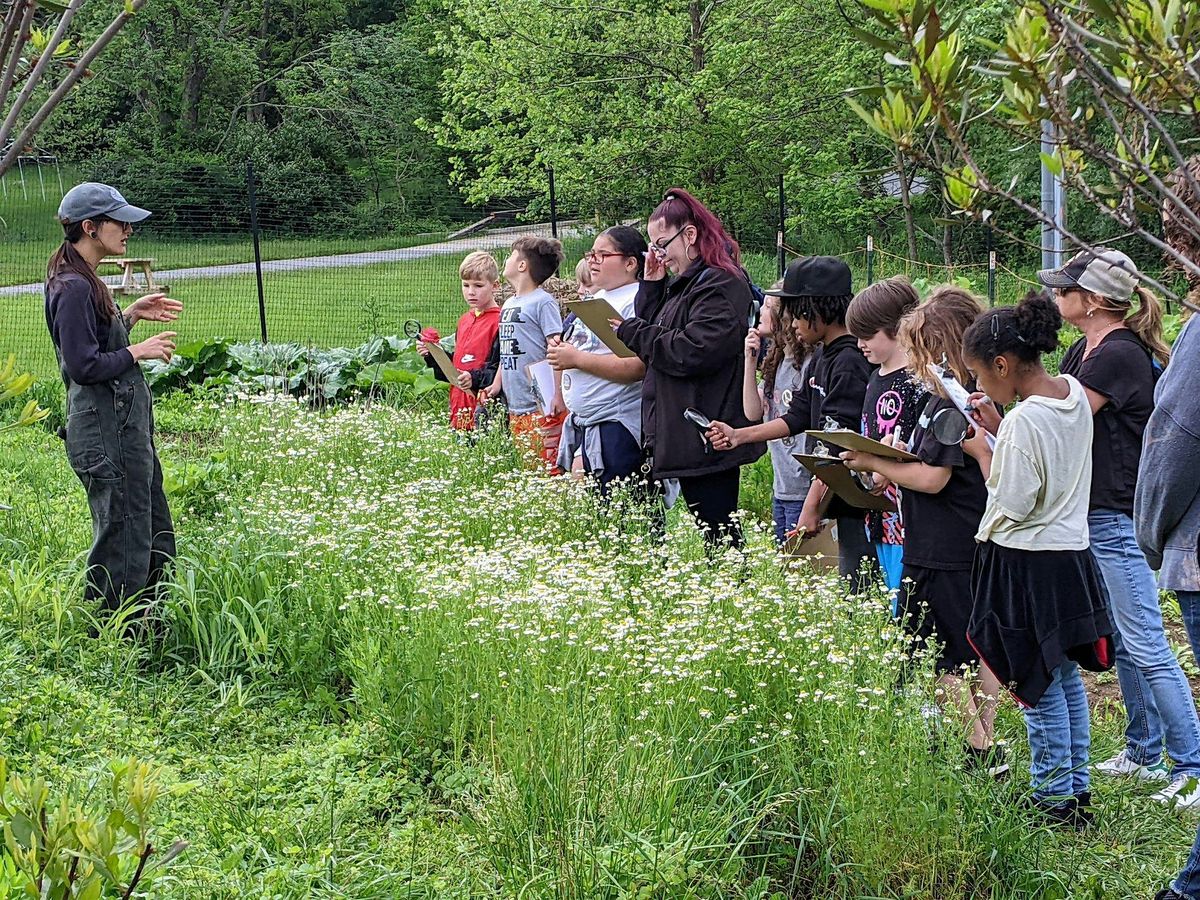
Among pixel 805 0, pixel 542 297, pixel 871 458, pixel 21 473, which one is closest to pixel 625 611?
pixel 871 458

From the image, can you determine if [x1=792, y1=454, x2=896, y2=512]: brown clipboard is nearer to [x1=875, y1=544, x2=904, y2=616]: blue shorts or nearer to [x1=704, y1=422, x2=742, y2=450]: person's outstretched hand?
[x1=875, y1=544, x2=904, y2=616]: blue shorts

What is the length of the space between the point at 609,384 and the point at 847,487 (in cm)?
181

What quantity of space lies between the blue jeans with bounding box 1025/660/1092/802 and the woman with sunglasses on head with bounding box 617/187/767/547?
A: 70.2 inches

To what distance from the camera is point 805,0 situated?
758 inches

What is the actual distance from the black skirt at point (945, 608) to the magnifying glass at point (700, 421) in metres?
1.41

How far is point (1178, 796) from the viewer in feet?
12.9

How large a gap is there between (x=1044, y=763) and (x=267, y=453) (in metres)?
4.97

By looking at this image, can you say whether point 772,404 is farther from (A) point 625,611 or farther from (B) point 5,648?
(B) point 5,648

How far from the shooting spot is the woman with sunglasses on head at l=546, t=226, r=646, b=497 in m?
6.02

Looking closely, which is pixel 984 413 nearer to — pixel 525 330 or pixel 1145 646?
pixel 1145 646

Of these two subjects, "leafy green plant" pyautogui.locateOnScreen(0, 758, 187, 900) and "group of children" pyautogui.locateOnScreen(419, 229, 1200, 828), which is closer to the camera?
"leafy green plant" pyautogui.locateOnScreen(0, 758, 187, 900)

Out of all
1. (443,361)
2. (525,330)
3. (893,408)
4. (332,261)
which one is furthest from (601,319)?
(332,261)

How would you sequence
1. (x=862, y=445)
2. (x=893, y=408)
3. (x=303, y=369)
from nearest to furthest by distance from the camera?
(x=862, y=445)
(x=893, y=408)
(x=303, y=369)

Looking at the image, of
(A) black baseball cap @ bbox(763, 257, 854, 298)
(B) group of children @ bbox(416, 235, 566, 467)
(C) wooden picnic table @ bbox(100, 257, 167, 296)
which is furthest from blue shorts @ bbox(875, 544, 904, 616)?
(C) wooden picnic table @ bbox(100, 257, 167, 296)
